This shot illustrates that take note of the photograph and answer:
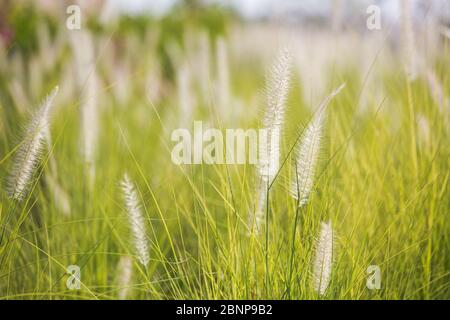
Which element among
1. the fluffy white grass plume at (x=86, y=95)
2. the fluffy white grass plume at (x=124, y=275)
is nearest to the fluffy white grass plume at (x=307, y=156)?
the fluffy white grass plume at (x=124, y=275)

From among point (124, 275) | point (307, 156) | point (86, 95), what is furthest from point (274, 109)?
point (86, 95)

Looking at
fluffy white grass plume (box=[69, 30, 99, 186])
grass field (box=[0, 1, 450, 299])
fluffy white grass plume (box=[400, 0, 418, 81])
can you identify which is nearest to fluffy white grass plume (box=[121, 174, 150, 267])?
grass field (box=[0, 1, 450, 299])

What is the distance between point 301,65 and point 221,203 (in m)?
0.82

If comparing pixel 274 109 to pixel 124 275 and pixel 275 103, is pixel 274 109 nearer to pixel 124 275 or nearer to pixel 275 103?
pixel 275 103

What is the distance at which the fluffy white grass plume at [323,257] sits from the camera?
4.58ft

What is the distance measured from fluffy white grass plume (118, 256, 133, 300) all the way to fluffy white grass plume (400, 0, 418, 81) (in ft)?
3.05

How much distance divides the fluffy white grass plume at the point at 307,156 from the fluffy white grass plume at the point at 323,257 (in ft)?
0.27

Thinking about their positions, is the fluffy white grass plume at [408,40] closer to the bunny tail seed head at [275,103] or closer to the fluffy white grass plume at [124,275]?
the bunny tail seed head at [275,103]

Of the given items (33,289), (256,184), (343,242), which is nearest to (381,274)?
(343,242)

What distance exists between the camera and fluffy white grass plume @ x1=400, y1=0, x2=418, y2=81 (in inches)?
67.3

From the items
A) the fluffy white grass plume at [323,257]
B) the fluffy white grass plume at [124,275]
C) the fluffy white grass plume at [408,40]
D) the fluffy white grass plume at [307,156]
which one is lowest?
the fluffy white grass plume at [124,275]

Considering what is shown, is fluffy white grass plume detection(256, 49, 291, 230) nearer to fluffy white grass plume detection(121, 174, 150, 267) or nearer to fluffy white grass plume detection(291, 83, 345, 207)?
fluffy white grass plume detection(291, 83, 345, 207)
